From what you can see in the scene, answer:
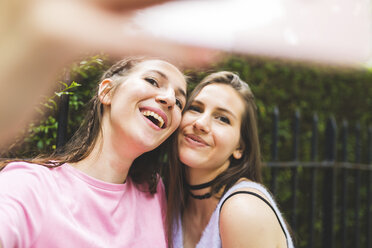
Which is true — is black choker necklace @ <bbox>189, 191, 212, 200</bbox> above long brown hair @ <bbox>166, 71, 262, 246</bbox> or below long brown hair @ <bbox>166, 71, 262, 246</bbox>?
below

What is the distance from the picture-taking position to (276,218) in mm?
1716

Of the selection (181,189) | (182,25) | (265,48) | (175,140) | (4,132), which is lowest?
(181,189)

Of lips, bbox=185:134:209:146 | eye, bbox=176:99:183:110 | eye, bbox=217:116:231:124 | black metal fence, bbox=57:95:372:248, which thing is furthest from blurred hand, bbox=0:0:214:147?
black metal fence, bbox=57:95:372:248

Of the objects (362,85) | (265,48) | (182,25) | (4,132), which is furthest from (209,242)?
(362,85)

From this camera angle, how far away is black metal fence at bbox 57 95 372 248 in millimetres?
2767

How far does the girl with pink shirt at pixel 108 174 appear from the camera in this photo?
1.22 meters

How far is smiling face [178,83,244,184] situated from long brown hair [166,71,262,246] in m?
0.05

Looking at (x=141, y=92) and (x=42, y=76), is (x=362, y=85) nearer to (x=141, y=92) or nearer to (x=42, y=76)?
(x=141, y=92)

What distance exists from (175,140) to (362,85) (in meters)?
3.60

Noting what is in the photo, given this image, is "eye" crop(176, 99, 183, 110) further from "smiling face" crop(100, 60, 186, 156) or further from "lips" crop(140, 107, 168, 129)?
"lips" crop(140, 107, 168, 129)

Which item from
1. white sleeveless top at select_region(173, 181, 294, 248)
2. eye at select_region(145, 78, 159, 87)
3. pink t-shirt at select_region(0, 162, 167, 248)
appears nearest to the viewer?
pink t-shirt at select_region(0, 162, 167, 248)

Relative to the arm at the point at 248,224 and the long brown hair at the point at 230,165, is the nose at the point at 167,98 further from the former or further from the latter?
the arm at the point at 248,224

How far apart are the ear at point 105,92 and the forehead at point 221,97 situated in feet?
1.89

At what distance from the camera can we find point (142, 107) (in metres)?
1.56
